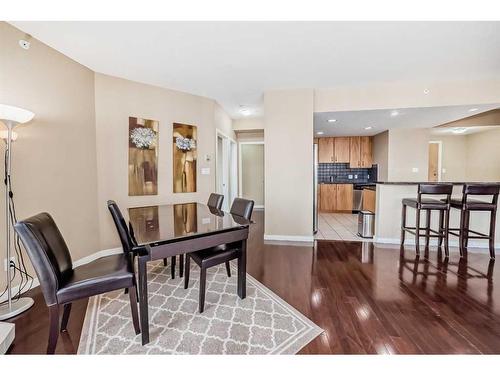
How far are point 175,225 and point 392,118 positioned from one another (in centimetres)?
435

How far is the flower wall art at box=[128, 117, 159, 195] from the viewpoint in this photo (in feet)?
11.1

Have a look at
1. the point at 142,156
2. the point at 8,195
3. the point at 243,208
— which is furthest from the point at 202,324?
the point at 142,156

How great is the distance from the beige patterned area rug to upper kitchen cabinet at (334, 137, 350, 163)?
522 centimetres

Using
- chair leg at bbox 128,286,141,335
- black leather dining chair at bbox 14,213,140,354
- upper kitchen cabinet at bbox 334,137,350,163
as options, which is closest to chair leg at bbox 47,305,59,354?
black leather dining chair at bbox 14,213,140,354

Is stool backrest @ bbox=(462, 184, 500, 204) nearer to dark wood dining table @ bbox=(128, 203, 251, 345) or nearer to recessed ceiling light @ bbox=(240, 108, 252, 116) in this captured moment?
Answer: dark wood dining table @ bbox=(128, 203, 251, 345)

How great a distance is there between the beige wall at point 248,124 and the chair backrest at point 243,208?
3729 millimetres

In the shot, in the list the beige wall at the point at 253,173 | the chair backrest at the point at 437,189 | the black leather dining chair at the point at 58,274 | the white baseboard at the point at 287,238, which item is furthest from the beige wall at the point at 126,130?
the chair backrest at the point at 437,189

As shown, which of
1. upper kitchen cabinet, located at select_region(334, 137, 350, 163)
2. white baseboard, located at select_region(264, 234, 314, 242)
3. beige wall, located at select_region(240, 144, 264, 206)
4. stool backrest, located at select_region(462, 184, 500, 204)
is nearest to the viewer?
stool backrest, located at select_region(462, 184, 500, 204)

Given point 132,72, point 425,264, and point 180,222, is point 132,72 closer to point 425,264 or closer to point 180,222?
point 180,222

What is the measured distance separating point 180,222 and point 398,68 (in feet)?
10.8

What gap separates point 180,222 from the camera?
2.05m

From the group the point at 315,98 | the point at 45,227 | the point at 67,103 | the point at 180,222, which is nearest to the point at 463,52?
the point at 315,98

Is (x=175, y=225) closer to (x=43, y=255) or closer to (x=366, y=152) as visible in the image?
(x=43, y=255)

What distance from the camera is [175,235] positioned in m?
1.61
